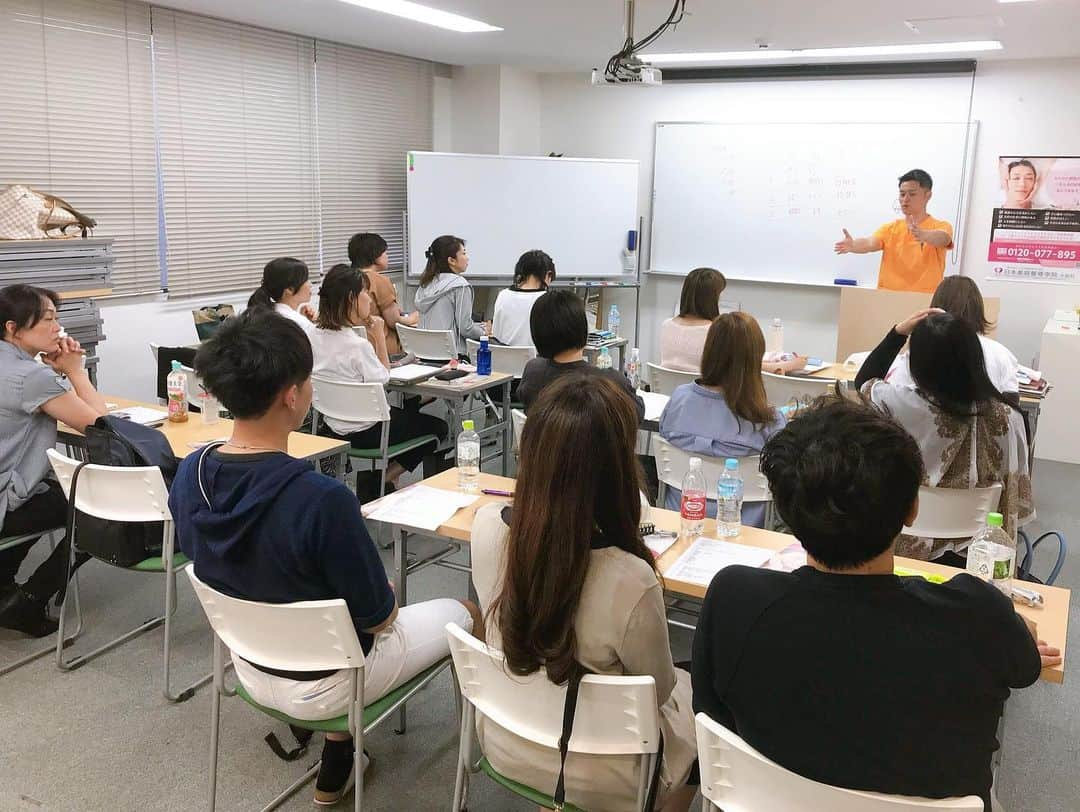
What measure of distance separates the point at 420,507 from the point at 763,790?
1440mm

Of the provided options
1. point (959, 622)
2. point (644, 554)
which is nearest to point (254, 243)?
point (644, 554)

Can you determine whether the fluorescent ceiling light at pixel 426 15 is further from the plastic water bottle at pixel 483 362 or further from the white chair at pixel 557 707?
the white chair at pixel 557 707

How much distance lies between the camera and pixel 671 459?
10.3ft

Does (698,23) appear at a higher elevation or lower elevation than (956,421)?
higher

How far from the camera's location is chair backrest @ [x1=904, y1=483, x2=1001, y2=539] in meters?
2.71

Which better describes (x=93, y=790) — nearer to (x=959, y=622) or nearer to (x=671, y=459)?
(x=671, y=459)

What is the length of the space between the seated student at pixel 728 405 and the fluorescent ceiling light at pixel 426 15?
130 inches

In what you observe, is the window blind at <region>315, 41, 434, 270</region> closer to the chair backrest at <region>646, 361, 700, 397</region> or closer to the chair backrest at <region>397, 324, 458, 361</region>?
the chair backrest at <region>397, 324, 458, 361</region>

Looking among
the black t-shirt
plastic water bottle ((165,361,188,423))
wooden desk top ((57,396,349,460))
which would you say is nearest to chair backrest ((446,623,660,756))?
the black t-shirt

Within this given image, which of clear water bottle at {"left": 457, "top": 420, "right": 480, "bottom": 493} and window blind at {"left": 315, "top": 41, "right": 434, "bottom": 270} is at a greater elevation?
window blind at {"left": 315, "top": 41, "right": 434, "bottom": 270}

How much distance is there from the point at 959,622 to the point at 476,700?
3.09 feet

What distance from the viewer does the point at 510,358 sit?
518cm

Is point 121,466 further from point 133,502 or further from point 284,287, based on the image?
point 284,287

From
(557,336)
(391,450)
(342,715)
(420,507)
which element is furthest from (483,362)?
(342,715)
